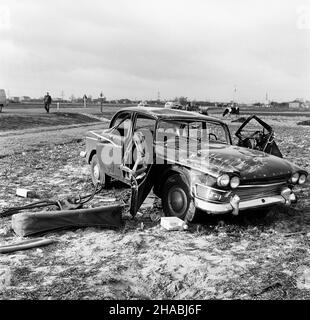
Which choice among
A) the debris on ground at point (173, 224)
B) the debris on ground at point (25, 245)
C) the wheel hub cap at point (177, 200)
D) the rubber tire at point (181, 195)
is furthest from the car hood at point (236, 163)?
the debris on ground at point (25, 245)

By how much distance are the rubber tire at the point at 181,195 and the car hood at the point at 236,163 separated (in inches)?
11.0

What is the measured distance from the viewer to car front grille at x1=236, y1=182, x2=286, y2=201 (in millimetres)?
5121

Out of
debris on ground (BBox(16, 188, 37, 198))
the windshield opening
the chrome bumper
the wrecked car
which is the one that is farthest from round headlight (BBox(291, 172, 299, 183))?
debris on ground (BBox(16, 188, 37, 198))

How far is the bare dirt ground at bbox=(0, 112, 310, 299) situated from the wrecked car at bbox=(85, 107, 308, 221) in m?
0.40

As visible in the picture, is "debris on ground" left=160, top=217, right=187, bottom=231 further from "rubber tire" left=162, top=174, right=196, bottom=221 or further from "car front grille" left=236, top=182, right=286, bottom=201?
"car front grille" left=236, top=182, right=286, bottom=201

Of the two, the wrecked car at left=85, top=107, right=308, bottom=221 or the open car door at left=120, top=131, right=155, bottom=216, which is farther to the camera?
the open car door at left=120, top=131, right=155, bottom=216

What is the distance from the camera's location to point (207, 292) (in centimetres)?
366

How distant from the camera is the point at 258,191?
5.26 metres

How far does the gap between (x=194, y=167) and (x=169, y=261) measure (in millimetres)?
1362

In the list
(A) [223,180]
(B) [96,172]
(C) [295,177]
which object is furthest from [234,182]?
(B) [96,172]

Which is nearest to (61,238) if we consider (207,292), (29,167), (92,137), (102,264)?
(102,264)

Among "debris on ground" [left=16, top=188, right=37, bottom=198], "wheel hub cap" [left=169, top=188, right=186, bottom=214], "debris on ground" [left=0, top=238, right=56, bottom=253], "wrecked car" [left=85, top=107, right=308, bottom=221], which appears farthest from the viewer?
"debris on ground" [left=16, top=188, right=37, bottom=198]

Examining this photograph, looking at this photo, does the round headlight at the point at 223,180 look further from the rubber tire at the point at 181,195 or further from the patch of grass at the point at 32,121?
the patch of grass at the point at 32,121
